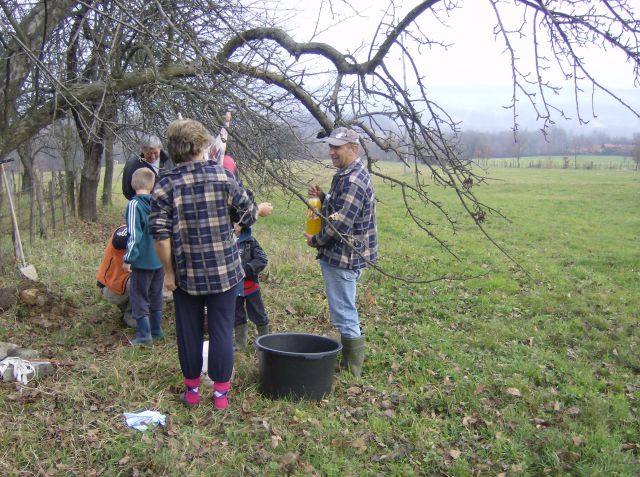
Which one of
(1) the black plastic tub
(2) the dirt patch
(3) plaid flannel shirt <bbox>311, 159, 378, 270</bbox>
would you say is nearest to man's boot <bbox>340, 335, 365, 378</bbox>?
(1) the black plastic tub

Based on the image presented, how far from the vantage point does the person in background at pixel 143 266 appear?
15.0 feet

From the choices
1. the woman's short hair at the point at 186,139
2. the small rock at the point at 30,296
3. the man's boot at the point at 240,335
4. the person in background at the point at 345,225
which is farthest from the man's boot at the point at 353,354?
the small rock at the point at 30,296

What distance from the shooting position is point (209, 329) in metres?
3.65

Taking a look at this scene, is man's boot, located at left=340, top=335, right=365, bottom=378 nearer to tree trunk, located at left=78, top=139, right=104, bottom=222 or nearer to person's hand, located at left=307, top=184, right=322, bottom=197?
person's hand, located at left=307, top=184, right=322, bottom=197

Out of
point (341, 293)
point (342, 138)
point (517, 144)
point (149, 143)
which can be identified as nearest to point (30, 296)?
point (149, 143)

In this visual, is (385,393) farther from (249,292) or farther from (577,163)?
(577,163)

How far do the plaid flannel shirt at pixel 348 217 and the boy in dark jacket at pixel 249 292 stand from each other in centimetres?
65

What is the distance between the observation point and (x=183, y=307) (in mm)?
3621

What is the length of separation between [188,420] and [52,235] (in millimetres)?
7769

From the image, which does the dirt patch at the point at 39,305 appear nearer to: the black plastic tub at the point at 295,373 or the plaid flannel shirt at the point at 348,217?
the black plastic tub at the point at 295,373

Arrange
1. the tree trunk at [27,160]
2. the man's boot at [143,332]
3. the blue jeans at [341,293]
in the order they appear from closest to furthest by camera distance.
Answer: the blue jeans at [341,293], the man's boot at [143,332], the tree trunk at [27,160]

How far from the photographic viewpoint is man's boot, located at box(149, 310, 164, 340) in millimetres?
5039

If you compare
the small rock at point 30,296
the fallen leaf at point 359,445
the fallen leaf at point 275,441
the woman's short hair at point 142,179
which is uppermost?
the woman's short hair at point 142,179

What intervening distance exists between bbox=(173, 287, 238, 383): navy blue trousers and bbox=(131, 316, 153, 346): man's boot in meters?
1.22
